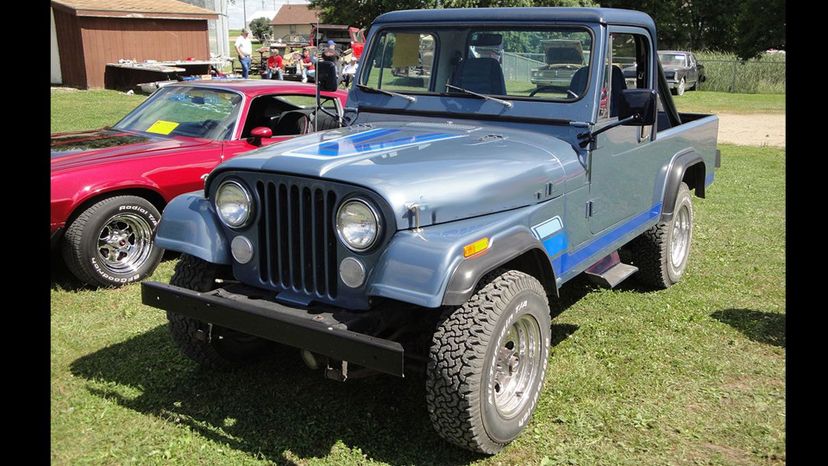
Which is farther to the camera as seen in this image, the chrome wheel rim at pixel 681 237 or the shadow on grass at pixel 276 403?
the chrome wheel rim at pixel 681 237

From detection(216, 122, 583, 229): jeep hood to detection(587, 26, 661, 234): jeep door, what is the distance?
1.10 ft

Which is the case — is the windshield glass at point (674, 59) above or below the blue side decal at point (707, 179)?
above

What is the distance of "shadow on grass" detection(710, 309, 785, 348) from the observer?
489 centimetres

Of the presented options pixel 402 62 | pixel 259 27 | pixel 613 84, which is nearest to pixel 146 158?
pixel 402 62

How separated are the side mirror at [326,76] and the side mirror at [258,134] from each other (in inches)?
47.2

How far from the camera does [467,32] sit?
4.61m

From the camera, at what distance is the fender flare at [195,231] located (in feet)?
11.8

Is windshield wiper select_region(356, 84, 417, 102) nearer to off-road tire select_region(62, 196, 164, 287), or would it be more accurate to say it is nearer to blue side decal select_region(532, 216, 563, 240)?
blue side decal select_region(532, 216, 563, 240)

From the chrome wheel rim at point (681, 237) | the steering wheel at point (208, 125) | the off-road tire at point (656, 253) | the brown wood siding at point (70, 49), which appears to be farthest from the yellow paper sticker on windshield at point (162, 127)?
→ the brown wood siding at point (70, 49)

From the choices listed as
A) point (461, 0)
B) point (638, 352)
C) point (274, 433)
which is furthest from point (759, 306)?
point (461, 0)

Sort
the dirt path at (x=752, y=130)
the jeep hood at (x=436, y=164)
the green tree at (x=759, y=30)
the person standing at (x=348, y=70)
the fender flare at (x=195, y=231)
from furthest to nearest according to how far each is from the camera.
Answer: the green tree at (x=759, y=30), the person standing at (x=348, y=70), the dirt path at (x=752, y=130), the fender flare at (x=195, y=231), the jeep hood at (x=436, y=164)

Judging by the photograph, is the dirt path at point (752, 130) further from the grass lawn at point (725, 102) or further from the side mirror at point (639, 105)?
the side mirror at point (639, 105)

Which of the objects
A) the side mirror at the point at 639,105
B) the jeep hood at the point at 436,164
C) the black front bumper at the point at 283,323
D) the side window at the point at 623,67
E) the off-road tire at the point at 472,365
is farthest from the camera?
the side window at the point at 623,67
